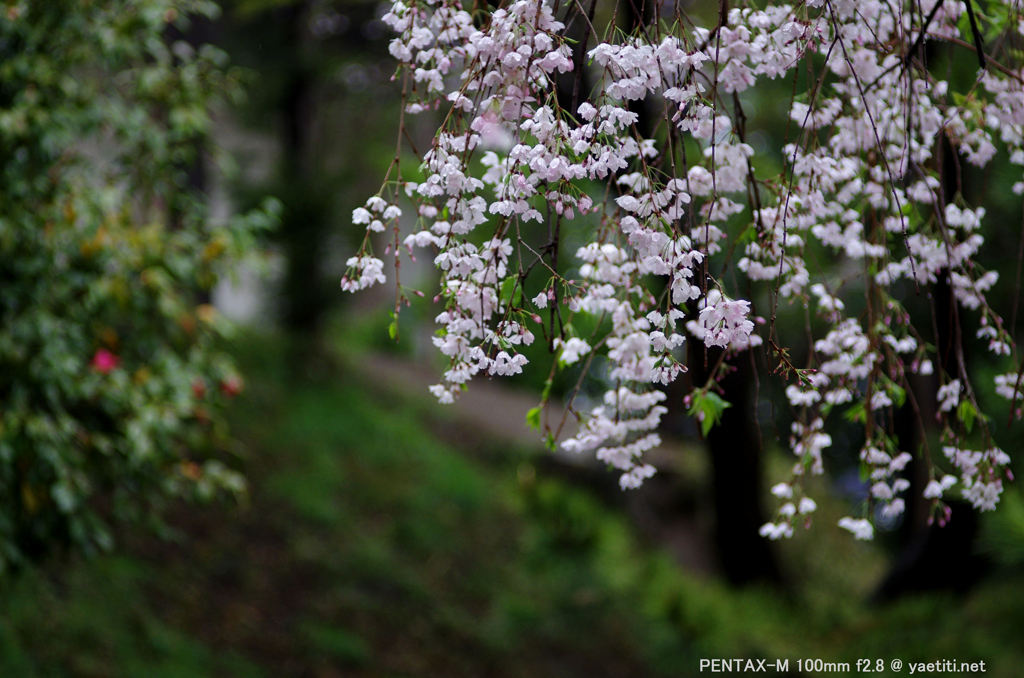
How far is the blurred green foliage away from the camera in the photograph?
2.40 metres

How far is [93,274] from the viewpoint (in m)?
2.64

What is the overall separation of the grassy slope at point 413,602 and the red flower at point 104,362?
0.80 meters

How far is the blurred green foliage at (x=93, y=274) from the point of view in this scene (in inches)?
94.6

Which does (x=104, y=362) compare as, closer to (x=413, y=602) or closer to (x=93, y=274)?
(x=93, y=274)

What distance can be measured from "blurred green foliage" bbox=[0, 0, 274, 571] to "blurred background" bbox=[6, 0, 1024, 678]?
1 centimetres

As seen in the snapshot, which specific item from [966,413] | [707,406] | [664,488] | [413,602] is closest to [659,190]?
[707,406]

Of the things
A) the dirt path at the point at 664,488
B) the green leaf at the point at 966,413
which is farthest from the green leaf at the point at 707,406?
the dirt path at the point at 664,488

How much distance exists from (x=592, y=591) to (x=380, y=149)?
488 centimetres

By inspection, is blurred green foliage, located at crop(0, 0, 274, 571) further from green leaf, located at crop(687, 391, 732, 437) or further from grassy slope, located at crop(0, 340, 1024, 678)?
green leaf, located at crop(687, 391, 732, 437)

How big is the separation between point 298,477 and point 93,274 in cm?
321

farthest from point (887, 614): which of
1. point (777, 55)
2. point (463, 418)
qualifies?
point (463, 418)

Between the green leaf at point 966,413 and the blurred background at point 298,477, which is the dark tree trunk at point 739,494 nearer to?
the blurred background at point 298,477

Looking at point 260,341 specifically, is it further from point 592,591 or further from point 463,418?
point 592,591

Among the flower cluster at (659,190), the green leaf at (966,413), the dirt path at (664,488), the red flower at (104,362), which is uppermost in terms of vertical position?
the dirt path at (664,488)
